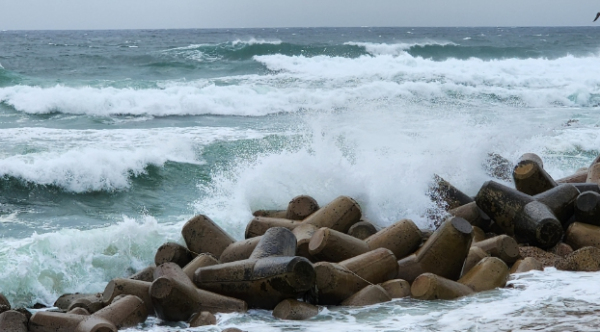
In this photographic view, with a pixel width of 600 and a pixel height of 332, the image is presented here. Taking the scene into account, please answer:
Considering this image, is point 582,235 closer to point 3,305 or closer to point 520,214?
point 520,214

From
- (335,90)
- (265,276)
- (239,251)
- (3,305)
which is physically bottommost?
(3,305)

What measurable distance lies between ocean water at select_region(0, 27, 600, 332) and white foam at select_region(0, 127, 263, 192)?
0.12 ft

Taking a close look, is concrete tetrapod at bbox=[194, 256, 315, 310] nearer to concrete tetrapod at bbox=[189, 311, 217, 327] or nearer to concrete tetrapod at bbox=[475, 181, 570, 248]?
concrete tetrapod at bbox=[189, 311, 217, 327]

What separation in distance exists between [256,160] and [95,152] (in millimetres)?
3496

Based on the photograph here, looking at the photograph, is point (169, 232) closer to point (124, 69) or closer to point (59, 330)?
point (59, 330)

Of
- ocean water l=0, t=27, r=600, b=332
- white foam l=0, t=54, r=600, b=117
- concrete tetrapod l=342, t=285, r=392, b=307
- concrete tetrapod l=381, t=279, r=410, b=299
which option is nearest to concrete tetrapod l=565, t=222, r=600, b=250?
ocean water l=0, t=27, r=600, b=332

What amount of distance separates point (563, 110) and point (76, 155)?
15067 millimetres

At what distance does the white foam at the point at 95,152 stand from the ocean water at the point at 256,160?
4 centimetres

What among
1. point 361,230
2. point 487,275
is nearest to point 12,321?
point 361,230

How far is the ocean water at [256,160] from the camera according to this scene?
18.8 ft

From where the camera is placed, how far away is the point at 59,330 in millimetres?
5273

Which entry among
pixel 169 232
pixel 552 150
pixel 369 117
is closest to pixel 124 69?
pixel 369 117

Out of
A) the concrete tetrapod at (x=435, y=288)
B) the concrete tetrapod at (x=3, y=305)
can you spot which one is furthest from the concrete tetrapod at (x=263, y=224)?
the concrete tetrapod at (x=3, y=305)

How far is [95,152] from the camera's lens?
41.4ft
